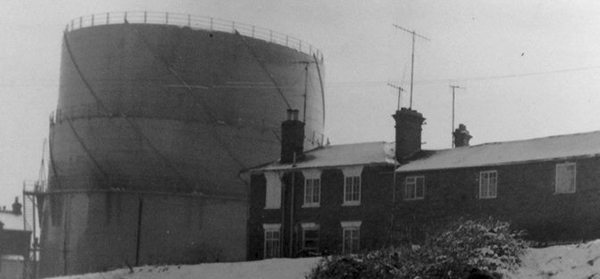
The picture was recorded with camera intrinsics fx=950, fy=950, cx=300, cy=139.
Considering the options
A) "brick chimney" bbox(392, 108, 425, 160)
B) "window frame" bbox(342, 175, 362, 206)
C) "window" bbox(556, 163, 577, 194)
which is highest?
"brick chimney" bbox(392, 108, 425, 160)

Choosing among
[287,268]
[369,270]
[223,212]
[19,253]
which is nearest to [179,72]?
[223,212]

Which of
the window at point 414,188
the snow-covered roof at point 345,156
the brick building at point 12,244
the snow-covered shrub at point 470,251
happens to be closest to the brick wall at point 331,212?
the snow-covered roof at point 345,156

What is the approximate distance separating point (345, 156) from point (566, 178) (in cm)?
1106

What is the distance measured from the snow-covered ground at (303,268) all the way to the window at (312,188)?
6.19 meters

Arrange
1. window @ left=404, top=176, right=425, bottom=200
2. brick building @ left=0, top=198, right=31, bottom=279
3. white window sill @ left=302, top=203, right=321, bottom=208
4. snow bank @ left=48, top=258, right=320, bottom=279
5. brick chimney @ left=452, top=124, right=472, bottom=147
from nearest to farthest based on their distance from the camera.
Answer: snow bank @ left=48, top=258, right=320, bottom=279
window @ left=404, top=176, right=425, bottom=200
white window sill @ left=302, top=203, right=321, bottom=208
brick chimney @ left=452, top=124, right=472, bottom=147
brick building @ left=0, top=198, right=31, bottom=279

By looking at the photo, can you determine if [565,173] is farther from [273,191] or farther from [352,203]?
[273,191]

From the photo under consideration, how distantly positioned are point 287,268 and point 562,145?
12.3 meters

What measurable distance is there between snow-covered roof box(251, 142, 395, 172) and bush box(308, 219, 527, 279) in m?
8.81

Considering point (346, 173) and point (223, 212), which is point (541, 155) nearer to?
point (346, 173)

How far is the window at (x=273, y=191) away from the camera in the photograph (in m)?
44.8

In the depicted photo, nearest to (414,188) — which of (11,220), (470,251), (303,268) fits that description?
(303,268)

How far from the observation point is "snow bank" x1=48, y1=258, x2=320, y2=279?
3584 cm

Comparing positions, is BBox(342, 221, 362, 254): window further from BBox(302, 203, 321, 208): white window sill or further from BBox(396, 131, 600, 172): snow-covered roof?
BBox(396, 131, 600, 172): snow-covered roof

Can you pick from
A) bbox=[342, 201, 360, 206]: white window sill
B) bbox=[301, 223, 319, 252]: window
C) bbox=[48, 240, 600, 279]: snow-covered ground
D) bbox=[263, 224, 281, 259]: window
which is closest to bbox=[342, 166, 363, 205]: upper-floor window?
bbox=[342, 201, 360, 206]: white window sill
